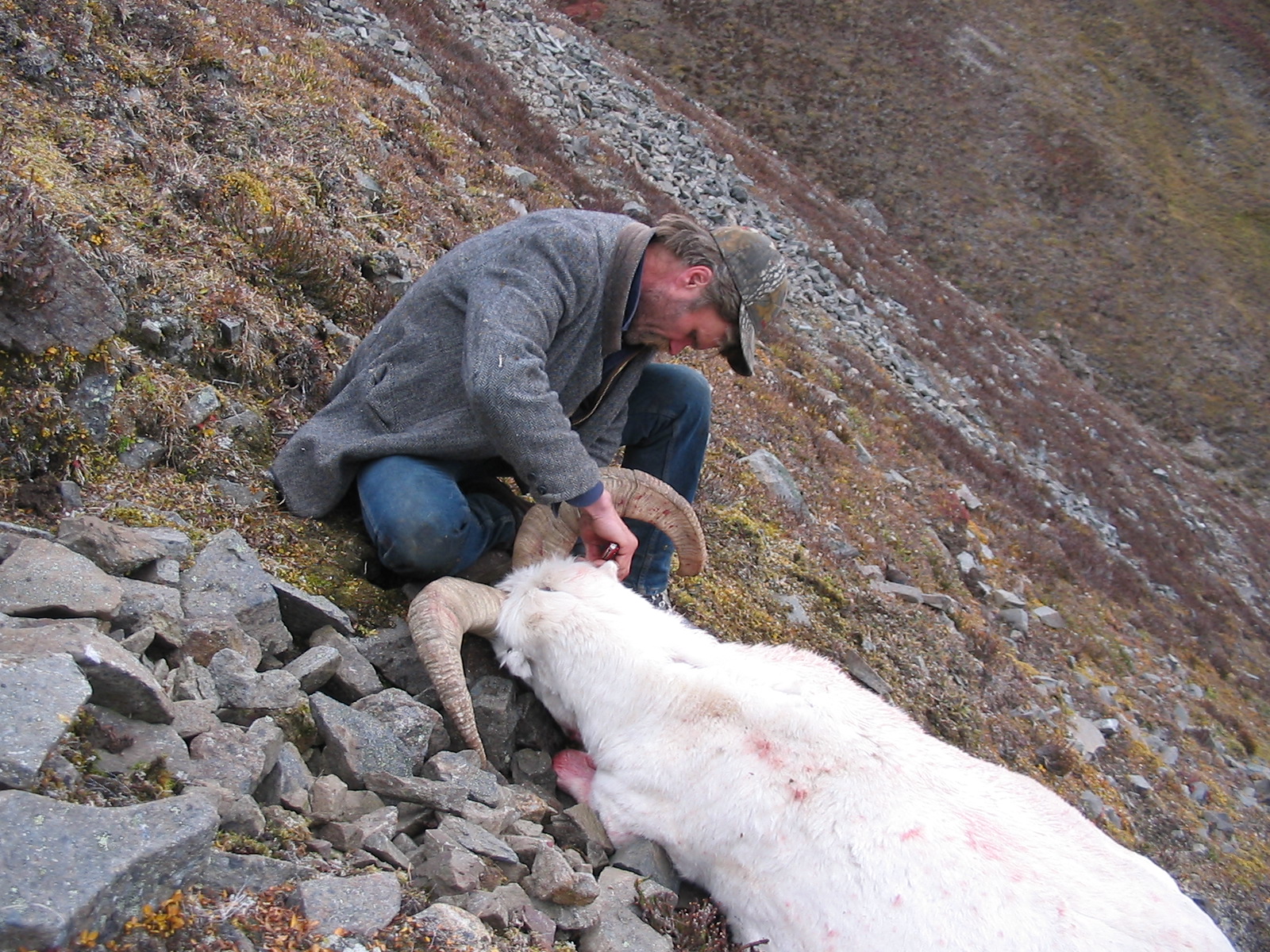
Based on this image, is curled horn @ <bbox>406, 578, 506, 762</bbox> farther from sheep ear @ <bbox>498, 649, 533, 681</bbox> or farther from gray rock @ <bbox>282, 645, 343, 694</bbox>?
gray rock @ <bbox>282, 645, 343, 694</bbox>

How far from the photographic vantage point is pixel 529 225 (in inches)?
178

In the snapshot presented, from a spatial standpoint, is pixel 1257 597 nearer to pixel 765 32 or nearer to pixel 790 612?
pixel 790 612

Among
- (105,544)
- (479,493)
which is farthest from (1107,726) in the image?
(105,544)

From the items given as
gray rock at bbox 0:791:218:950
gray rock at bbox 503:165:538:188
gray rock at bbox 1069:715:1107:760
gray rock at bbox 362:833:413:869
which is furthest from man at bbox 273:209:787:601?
gray rock at bbox 503:165:538:188

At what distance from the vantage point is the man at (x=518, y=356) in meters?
4.20

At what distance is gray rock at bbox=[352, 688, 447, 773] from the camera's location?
3684 mm

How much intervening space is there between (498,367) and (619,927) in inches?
87.8

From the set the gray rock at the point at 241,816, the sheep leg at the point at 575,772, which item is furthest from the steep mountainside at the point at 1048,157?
the gray rock at the point at 241,816

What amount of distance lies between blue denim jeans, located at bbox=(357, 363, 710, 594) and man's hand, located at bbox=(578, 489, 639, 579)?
0.55 meters

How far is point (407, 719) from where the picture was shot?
147 inches

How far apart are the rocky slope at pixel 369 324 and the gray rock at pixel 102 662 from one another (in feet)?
0.83

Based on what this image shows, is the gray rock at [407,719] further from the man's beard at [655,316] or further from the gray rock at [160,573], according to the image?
the man's beard at [655,316]

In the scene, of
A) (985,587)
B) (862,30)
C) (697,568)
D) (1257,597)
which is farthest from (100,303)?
(862,30)

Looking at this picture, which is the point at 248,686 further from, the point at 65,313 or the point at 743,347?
the point at 743,347
